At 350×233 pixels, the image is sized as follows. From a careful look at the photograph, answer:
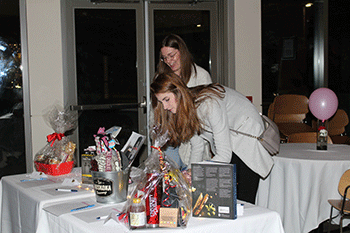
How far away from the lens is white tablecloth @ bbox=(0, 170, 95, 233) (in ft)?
5.92

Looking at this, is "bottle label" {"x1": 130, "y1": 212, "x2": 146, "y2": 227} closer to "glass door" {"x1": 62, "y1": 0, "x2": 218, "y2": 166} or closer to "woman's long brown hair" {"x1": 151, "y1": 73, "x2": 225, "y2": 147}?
"woman's long brown hair" {"x1": 151, "y1": 73, "x2": 225, "y2": 147}

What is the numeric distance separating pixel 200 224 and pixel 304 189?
1.74 metres

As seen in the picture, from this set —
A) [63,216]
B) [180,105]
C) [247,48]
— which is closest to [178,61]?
[180,105]

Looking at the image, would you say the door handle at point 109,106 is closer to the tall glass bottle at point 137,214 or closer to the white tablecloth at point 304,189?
the white tablecloth at point 304,189

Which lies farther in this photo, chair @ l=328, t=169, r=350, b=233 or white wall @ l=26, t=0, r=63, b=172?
white wall @ l=26, t=0, r=63, b=172

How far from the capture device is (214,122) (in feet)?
6.54

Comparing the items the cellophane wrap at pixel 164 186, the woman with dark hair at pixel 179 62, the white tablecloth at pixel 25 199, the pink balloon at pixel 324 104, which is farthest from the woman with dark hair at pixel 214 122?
the pink balloon at pixel 324 104

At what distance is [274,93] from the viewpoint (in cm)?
581

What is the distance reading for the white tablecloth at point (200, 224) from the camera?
140 cm

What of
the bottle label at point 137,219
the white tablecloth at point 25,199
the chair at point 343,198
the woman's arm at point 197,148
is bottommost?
the chair at point 343,198

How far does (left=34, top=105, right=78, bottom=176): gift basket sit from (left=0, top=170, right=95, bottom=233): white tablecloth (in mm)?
95

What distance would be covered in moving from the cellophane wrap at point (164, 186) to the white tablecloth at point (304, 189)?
1638 mm

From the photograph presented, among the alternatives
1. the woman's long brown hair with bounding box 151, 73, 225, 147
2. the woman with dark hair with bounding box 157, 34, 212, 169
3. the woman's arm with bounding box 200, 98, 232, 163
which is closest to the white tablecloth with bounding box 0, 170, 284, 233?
the woman's arm with bounding box 200, 98, 232, 163

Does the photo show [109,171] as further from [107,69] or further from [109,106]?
[107,69]
